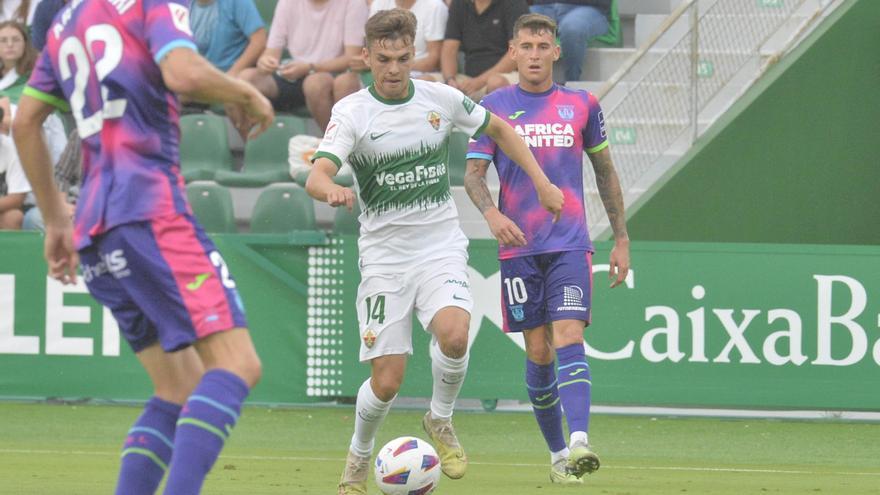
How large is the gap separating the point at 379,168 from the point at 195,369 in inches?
92.1

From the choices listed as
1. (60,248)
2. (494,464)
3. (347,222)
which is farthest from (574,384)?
(347,222)

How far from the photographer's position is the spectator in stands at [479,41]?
13.1 meters

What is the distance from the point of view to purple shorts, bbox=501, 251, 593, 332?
816cm

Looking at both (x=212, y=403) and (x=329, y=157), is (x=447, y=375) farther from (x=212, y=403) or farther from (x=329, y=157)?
(x=212, y=403)

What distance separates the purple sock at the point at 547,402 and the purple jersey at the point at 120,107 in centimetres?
359

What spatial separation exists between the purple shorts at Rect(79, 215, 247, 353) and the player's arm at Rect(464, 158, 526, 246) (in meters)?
3.12

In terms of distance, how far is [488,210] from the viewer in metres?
8.11

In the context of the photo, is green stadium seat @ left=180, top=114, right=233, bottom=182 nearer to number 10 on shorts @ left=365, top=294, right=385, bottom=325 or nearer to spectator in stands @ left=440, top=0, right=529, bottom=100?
spectator in stands @ left=440, top=0, right=529, bottom=100

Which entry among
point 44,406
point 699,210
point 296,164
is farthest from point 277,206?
point 699,210

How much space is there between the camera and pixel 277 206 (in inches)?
487

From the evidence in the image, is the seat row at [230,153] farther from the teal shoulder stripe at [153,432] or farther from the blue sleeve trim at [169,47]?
the blue sleeve trim at [169,47]

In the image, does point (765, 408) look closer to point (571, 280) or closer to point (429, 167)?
point (571, 280)

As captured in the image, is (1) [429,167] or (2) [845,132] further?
(2) [845,132]

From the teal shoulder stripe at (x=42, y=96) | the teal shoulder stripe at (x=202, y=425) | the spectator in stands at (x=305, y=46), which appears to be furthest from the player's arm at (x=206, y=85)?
the spectator in stands at (x=305, y=46)
